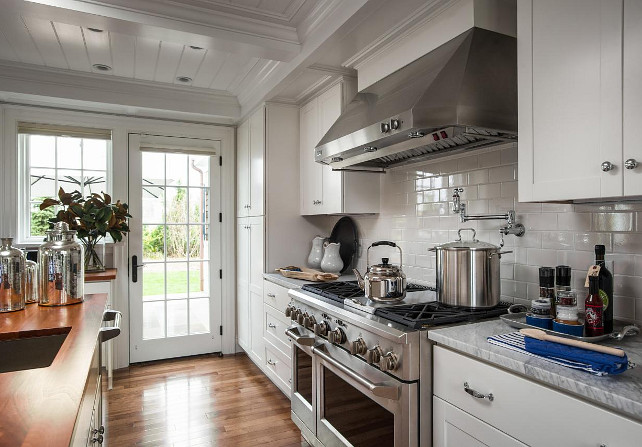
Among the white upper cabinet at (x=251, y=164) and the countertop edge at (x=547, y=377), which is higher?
the white upper cabinet at (x=251, y=164)

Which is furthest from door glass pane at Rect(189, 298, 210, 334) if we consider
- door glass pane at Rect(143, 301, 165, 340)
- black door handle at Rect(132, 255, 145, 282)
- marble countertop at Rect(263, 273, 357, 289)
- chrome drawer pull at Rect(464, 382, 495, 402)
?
chrome drawer pull at Rect(464, 382, 495, 402)

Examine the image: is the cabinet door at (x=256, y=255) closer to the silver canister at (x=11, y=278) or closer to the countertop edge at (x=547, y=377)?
the silver canister at (x=11, y=278)

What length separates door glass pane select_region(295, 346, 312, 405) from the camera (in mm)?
2396

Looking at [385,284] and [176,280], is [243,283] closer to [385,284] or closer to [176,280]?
[176,280]

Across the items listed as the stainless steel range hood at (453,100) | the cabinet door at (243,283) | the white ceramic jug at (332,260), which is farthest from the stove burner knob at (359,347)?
the cabinet door at (243,283)

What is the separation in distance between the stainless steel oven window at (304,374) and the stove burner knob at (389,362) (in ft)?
2.65

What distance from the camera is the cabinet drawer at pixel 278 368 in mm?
2891

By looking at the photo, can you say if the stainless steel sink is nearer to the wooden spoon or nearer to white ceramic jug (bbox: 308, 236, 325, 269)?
the wooden spoon

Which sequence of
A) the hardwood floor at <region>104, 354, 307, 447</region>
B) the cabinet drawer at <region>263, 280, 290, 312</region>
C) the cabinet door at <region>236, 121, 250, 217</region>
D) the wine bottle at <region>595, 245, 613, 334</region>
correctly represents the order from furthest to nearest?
the cabinet door at <region>236, 121, 250, 217</region>
the cabinet drawer at <region>263, 280, 290, 312</region>
the hardwood floor at <region>104, 354, 307, 447</region>
the wine bottle at <region>595, 245, 613, 334</region>

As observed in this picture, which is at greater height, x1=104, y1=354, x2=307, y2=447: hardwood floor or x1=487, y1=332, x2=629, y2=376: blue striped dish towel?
x1=487, y1=332, x2=629, y2=376: blue striped dish towel

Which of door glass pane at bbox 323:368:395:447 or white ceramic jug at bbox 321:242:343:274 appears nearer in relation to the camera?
door glass pane at bbox 323:368:395:447

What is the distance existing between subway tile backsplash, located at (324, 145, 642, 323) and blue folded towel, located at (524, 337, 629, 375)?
0.53 meters

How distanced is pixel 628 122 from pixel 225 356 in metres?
3.80

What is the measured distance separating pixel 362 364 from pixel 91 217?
8.36 ft
